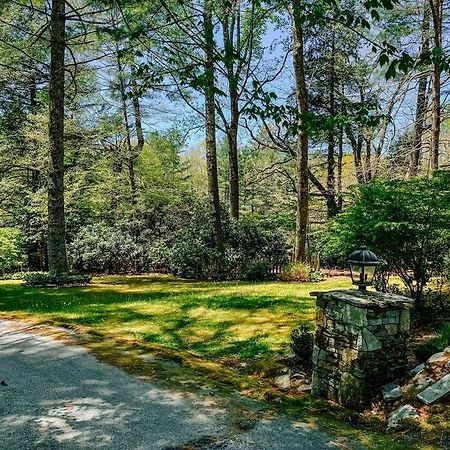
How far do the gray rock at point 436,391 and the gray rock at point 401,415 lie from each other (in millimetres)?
156

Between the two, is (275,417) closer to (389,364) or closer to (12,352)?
(389,364)

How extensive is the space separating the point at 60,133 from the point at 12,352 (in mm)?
6531

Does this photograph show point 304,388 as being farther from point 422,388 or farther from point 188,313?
point 188,313

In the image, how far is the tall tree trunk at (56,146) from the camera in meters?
10.2

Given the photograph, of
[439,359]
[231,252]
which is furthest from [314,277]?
[439,359]

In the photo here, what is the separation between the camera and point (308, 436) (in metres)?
3.30

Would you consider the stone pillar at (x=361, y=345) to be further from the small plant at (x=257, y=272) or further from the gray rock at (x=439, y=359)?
the small plant at (x=257, y=272)

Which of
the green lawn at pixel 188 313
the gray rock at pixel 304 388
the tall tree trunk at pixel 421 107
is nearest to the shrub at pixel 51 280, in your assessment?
the green lawn at pixel 188 313

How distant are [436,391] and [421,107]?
1301 cm

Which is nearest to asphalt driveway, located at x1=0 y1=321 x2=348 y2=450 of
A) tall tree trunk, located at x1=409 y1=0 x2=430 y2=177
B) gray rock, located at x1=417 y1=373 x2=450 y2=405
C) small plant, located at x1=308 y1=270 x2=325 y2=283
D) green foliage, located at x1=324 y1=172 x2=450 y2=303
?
gray rock, located at x1=417 y1=373 x2=450 y2=405

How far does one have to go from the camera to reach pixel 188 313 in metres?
7.34

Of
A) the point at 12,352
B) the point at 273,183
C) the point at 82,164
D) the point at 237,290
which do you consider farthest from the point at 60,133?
the point at 273,183

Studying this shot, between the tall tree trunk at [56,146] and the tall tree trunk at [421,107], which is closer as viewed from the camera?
the tall tree trunk at [56,146]

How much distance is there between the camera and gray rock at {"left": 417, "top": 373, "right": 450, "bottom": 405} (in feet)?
11.7
